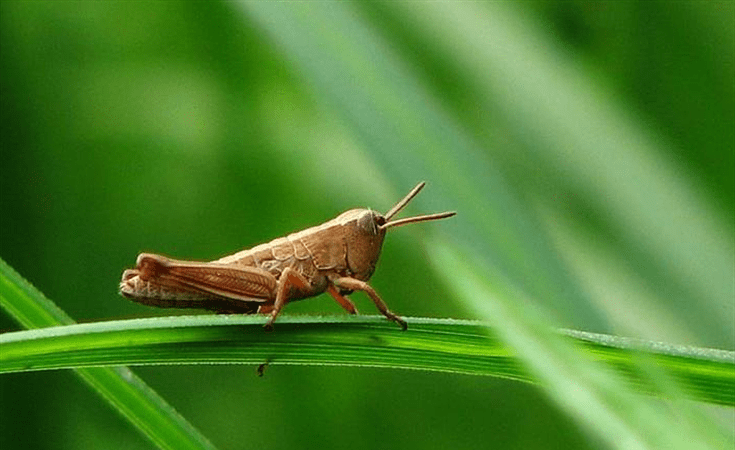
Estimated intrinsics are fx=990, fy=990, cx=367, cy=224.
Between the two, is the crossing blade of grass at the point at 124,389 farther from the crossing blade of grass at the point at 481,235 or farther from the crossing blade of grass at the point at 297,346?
the crossing blade of grass at the point at 481,235

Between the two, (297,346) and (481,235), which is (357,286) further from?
(481,235)

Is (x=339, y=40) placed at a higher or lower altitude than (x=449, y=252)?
higher

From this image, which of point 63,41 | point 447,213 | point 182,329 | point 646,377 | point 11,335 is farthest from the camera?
point 63,41

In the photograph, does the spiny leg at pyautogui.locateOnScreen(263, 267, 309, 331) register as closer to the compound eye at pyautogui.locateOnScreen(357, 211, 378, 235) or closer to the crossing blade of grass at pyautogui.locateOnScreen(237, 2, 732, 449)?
the compound eye at pyautogui.locateOnScreen(357, 211, 378, 235)

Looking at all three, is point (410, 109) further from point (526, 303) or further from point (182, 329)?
point (182, 329)

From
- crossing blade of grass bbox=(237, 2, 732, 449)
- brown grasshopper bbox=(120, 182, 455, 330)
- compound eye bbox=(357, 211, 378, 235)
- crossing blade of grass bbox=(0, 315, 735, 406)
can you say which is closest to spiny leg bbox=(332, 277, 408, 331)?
brown grasshopper bbox=(120, 182, 455, 330)

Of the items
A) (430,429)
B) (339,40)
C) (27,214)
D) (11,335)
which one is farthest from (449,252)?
(27,214)
